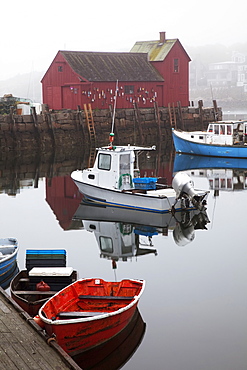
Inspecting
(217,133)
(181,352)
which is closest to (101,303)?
(181,352)

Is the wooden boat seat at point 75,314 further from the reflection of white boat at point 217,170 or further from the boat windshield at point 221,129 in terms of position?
the boat windshield at point 221,129

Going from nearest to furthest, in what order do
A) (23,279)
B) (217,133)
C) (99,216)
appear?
(23,279)
(99,216)
(217,133)

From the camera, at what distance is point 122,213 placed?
19.7 meters

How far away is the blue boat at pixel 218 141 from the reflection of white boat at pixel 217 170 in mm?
415

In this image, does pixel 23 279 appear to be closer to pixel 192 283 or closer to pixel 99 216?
pixel 192 283

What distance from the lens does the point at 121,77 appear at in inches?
1889

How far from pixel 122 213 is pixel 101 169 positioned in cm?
183

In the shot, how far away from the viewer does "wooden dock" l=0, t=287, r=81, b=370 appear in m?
7.70

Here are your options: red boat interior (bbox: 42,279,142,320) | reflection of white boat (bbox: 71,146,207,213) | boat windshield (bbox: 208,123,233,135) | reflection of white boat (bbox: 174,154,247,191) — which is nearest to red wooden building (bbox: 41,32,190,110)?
reflection of white boat (bbox: 174,154,247,191)

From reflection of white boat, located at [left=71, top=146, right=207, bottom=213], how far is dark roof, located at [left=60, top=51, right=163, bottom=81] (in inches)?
1045

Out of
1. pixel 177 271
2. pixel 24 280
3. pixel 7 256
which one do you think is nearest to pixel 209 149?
pixel 177 271

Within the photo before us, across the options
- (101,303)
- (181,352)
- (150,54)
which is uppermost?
(150,54)

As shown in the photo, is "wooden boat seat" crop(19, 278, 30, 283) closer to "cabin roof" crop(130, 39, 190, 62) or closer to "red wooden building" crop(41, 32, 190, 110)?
"red wooden building" crop(41, 32, 190, 110)

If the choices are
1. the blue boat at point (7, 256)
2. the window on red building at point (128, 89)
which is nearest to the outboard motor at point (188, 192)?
the blue boat at point (7, 256)
